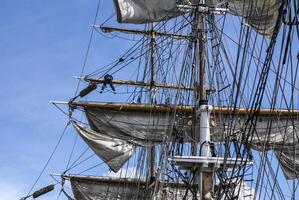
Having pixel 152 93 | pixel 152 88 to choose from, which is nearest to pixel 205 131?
pixel 152 93

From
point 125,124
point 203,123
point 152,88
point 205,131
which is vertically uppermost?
point 152,88

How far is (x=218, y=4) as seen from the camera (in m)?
18.6

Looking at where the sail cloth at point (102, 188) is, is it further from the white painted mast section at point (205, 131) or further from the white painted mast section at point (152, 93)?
the white painted mast section at point (205, 131)

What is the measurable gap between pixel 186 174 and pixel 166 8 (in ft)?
18.7

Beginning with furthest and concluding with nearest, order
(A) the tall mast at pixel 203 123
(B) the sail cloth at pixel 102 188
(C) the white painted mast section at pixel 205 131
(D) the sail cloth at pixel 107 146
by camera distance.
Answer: (B) the sail cloth at pixel 102 188, (D) the sail cloth at pixel 107 146, (C) the white painted mast section at pixel 205 131, (A) the tall mast at pixel 203 123

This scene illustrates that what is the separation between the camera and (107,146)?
1091 inches

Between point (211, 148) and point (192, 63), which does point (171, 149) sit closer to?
point (211, 148)

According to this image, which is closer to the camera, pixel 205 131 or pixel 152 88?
pixel 205 131

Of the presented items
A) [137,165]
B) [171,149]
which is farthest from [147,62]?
[171,149]

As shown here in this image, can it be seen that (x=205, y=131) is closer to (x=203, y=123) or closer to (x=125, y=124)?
(x=203, y=123)

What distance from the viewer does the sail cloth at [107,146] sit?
27562mm

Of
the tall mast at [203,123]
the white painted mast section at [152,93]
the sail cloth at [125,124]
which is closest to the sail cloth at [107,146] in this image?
the sail cloth at [125,124]

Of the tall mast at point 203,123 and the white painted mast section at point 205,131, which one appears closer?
the tall mast at point 203,123

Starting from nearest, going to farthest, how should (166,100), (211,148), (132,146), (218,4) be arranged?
(211,148) < (218,4) < (166,100) < (132,146)
